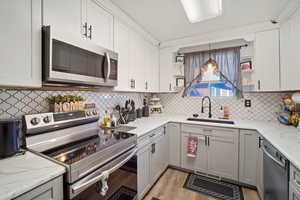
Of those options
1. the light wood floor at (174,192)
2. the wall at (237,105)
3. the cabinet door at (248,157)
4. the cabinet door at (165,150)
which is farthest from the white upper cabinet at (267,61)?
the cabinet door at (165,150)

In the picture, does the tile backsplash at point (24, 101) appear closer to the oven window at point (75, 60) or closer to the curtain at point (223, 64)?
the oven window at point (75, 60)

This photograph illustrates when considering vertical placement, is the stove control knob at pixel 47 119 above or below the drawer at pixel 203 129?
above

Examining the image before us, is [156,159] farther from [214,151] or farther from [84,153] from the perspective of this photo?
[84,153]

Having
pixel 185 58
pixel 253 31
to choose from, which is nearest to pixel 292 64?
pixel 253 31

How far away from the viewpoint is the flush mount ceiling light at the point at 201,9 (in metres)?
1.55

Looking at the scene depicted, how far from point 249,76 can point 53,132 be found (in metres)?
2.80

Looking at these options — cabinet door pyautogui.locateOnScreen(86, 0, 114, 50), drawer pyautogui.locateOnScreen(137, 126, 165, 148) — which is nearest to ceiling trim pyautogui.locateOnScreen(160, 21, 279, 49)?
cabinet door pyautogui.locateOnScreen(86, 0, 114, 50)

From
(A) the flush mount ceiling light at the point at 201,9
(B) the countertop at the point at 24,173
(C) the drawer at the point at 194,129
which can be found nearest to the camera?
(B) the countertop at the point at 24,173

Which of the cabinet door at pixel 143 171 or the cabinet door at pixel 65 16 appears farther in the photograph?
the cabinet door at pixel 143 171

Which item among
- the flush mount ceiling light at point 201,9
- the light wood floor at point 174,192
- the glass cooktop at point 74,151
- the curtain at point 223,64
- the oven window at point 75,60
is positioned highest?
the flush mount ceiling light at point 201,9

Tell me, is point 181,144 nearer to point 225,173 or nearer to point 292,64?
point 225,173

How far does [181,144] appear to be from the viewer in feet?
7.75

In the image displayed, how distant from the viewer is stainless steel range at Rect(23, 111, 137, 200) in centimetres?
91

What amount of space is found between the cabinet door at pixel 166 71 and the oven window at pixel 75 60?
5.37 ft
